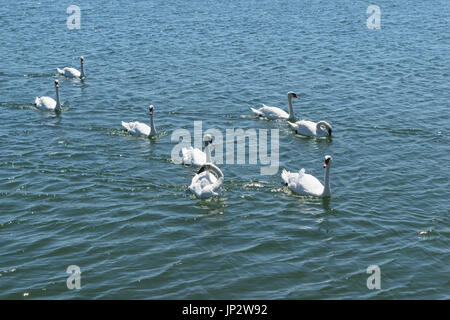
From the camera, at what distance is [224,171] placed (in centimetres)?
2533

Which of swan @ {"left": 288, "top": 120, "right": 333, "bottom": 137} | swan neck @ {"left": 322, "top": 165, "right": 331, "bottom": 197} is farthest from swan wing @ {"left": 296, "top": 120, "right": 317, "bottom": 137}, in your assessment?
swan neck @ {"left": 322, "top": 165, "right": 331, "bottom": 197}

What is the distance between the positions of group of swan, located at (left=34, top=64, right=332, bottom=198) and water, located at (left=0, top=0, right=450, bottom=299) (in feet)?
1.51

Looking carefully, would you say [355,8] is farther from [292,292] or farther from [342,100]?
[292,292]

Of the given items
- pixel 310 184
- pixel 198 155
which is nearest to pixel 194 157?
pixel 198 155

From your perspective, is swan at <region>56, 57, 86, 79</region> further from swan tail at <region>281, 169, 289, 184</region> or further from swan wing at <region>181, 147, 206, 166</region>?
swan tail at <region>281, 169, 289, 184</region>

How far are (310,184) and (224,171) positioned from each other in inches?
154

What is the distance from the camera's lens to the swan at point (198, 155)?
25328 mm

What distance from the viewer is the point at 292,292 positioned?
→ 676 inches

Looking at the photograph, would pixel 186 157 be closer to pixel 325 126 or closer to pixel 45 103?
pixel 325 126

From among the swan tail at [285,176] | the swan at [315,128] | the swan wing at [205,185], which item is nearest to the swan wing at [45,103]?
the swan wing at [205,185]

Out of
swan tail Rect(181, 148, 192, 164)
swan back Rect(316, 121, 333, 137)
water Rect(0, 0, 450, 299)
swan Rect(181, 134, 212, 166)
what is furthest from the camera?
swan back Rect(316, 121, 333, 137)

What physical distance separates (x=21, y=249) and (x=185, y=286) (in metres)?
5.49

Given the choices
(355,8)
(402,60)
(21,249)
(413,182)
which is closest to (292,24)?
(355,8)

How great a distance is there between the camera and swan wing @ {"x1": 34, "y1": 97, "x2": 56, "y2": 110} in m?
32.8
